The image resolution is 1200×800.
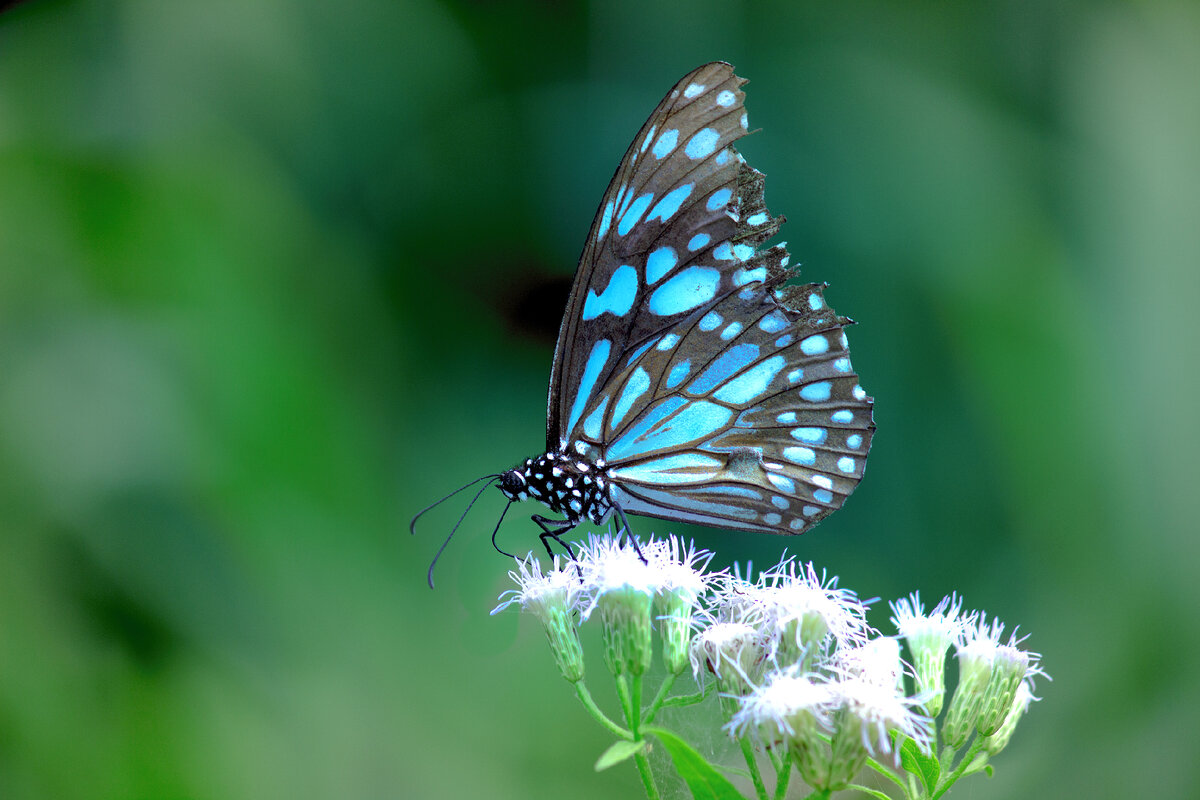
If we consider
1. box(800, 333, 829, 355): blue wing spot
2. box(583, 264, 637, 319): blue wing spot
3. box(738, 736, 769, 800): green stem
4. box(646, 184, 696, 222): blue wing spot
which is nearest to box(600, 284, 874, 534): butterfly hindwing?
box(800, 333, 829, 355): blue wing spot

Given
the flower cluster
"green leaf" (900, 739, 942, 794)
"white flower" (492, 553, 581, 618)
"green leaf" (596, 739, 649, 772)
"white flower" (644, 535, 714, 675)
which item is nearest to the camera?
"green leaf" (596, 739, 649, 772)

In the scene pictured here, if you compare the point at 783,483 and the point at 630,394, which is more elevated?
the point at 630,394

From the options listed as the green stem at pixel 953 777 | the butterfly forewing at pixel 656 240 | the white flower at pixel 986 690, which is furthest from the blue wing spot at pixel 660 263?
the green stem at pixel 953 777

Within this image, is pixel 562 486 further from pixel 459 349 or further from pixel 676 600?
pixel 459 349

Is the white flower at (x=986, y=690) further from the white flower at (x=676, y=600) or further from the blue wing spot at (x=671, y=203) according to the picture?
the blue wing spot at (x=671, y=203)

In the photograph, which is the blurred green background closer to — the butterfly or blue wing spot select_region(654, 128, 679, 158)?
the butterfly

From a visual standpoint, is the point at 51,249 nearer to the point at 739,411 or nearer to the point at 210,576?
the point at 210,576

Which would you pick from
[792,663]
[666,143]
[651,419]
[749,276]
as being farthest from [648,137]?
[792,663]
